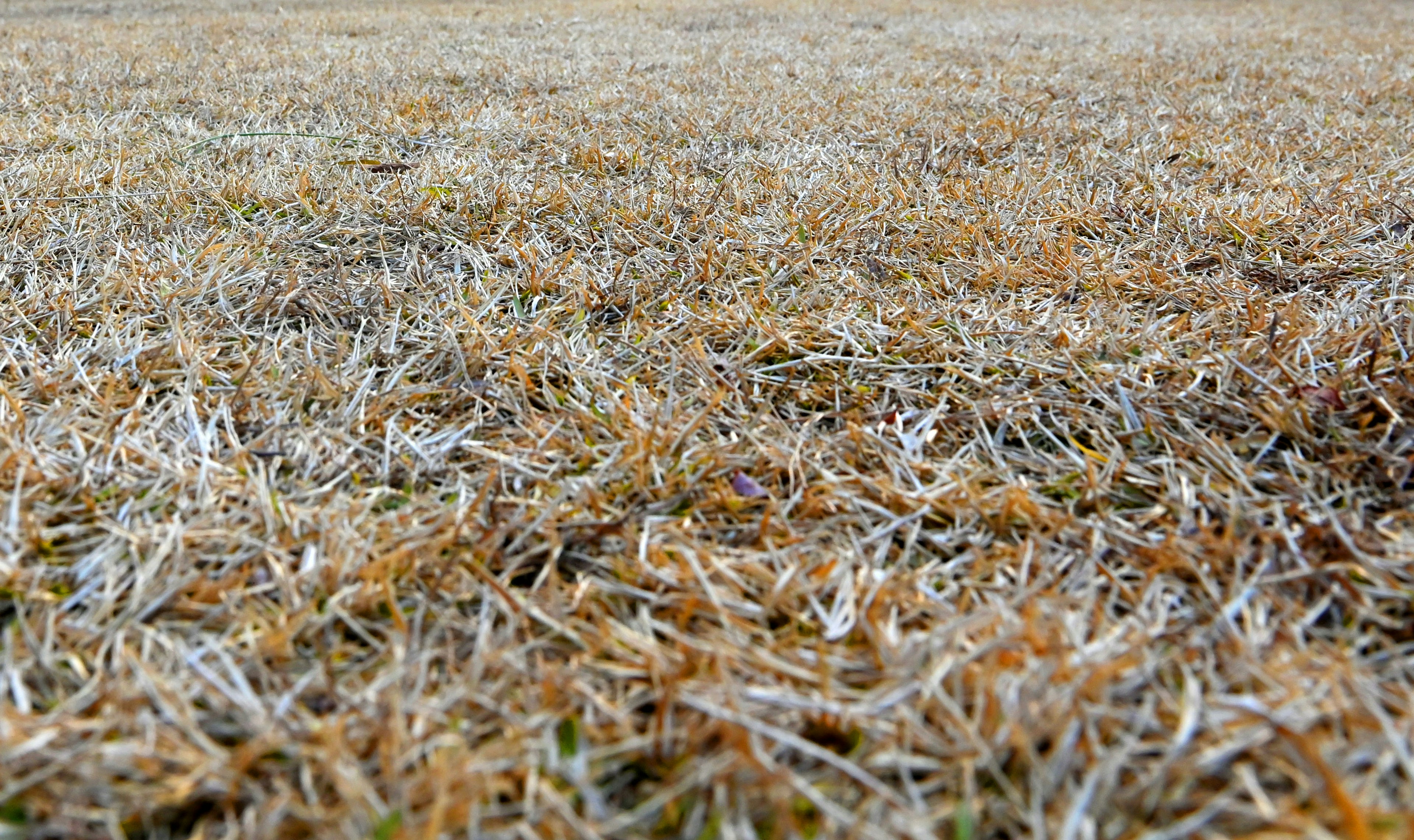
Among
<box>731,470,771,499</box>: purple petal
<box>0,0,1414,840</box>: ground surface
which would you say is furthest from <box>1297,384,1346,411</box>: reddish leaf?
<box>731,470,771,499</box>: purple petal

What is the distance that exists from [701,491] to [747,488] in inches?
2.1

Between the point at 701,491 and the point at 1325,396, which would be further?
the point at 1325,396

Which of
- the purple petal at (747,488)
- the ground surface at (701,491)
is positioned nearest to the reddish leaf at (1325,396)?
the ground surface at (701,491)

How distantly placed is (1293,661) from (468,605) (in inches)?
29.5

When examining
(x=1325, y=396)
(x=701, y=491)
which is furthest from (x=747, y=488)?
(x=1325, y=396)

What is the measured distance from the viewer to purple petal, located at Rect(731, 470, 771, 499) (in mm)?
1051

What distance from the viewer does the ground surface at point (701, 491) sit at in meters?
0.72

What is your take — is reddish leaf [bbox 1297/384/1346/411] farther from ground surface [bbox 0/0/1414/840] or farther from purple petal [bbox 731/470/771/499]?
purple petal [bbox 731/470/771/499]

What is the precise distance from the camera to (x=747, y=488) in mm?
1057

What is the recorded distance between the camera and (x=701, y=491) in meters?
1.06

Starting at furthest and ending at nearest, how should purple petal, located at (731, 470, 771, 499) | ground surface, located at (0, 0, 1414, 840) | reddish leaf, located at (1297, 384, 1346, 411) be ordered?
reddish leaf, located at (1297, 384, 1346, 411)
purple petal, located at (731, 470, 771, 499)
ground surface, located at (0, 0, 1414, 840)

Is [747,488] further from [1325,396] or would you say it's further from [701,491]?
[1325,396]

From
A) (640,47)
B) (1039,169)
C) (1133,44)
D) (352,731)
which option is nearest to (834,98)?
(1039,169)

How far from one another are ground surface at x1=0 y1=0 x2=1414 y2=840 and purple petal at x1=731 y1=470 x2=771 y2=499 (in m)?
0.01
